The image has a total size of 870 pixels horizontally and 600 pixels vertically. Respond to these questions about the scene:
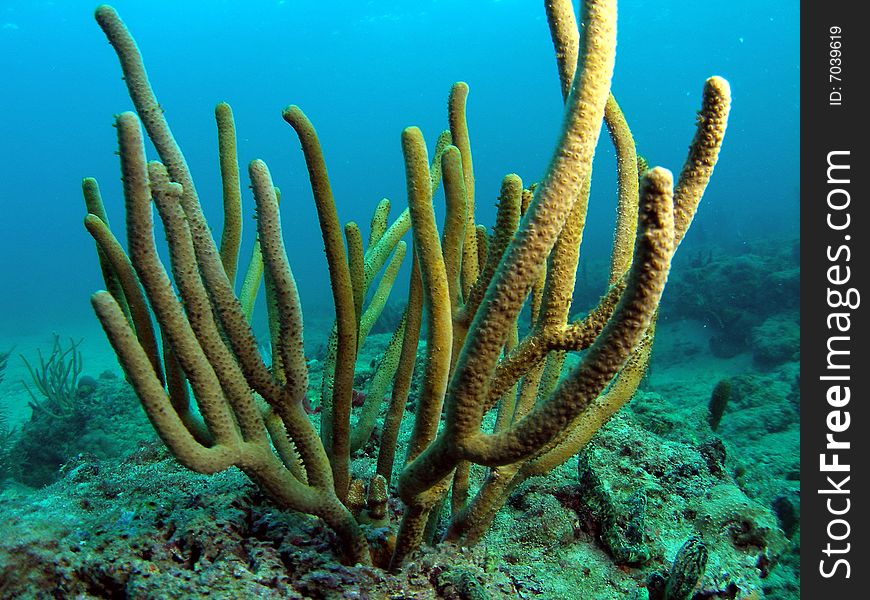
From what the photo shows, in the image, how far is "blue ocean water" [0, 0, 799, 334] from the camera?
67.5m

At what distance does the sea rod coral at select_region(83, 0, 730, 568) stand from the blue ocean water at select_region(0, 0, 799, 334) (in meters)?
38.4

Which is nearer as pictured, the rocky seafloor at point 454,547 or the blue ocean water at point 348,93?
the rocky seafloor at point 454,547

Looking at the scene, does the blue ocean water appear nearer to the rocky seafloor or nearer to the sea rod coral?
the rocky seafloor

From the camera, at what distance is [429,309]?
165cm

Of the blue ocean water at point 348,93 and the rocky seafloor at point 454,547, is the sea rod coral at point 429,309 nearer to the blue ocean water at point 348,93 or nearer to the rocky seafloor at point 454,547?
the rocky seafloor at point 454,547

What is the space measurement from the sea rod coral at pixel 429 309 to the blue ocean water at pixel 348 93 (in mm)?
38391

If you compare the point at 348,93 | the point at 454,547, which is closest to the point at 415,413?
the point at 454,547

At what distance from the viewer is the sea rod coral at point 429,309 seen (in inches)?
46.6

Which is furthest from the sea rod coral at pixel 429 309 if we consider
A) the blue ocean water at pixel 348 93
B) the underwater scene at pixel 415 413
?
the blue ocean water at pixel 348 93

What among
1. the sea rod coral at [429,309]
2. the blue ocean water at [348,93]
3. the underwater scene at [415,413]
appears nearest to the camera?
the sea rod coral at [429,309]

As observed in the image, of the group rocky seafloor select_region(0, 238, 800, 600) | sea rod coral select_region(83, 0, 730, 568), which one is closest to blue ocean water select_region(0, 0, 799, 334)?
rocky seafloor select_region(0, 238, 800, 600)

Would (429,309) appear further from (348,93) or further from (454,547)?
(348,93)

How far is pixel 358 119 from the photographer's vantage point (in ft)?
360

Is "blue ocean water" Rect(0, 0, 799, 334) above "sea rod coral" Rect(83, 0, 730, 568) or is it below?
above
